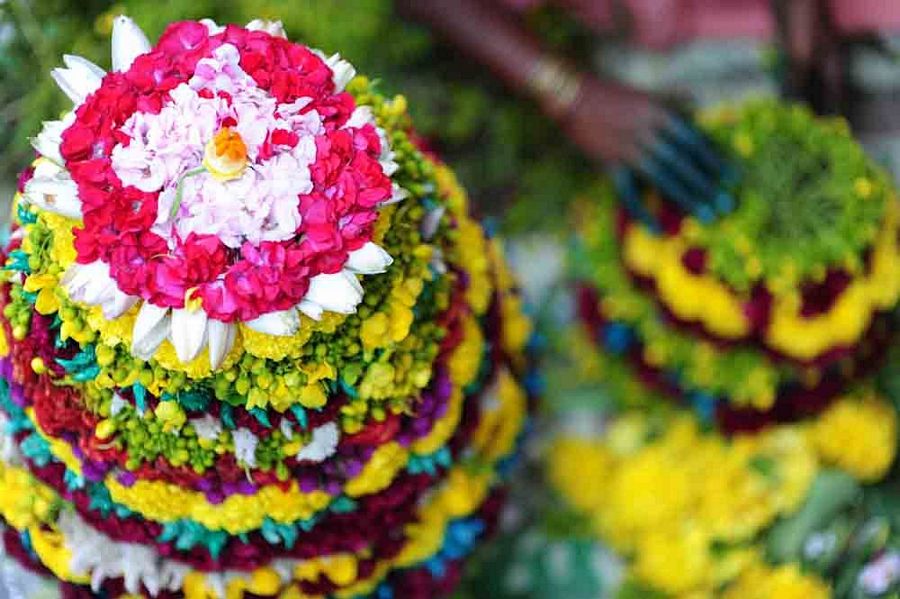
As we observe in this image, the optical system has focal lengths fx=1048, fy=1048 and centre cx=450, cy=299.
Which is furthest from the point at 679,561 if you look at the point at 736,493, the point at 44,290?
the point at 44,290

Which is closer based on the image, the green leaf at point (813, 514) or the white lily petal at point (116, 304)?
the white lily petal at point (116, 304)

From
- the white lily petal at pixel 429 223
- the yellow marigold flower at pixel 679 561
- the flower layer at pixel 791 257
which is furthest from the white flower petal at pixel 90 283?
the yellow marigold flower at pixel 679 561

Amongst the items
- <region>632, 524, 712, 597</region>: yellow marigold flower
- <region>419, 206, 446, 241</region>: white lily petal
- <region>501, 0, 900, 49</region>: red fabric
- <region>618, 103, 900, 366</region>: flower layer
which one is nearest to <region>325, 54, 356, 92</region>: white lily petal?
<region>419, 206, 446, 241</region>: white lily petal

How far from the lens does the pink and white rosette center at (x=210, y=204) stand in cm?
57

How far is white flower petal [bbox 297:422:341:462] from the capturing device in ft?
2.22

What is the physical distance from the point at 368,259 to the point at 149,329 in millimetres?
125

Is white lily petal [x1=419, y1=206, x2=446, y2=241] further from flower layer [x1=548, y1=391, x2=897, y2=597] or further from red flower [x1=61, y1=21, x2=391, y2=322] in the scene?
flower layer [x1=548, y1=391, x2=897, y2=597]

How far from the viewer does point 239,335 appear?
0.61 metres

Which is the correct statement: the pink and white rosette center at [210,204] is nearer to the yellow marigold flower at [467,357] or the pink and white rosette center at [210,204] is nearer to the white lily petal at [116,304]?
the white lily petal at [116,304]

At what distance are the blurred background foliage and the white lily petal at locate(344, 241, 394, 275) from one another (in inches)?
12.9

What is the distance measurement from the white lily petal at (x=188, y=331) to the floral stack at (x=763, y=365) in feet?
2.07

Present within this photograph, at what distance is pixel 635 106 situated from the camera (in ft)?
3.86

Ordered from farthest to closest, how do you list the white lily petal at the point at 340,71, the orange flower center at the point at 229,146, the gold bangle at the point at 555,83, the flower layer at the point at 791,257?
the gold bangle at the point at 555,83 → the flower layer at the point at 791,257 → the white lily petal at the point at 340,71 → the orange flower center at the point at 229,146

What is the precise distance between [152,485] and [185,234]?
0.20m
